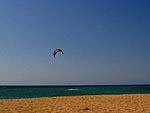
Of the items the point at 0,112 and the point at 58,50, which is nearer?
the point at 0,112

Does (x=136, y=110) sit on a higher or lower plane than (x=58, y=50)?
lower

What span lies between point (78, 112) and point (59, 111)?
3.24 feet

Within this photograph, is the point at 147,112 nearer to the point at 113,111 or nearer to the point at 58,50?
the point at 113,111

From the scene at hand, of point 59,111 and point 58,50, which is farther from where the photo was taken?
point 58,50

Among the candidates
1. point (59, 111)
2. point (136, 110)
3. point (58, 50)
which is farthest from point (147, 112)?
point (58, 50)

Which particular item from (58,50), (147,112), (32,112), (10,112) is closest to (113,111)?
(147,112)

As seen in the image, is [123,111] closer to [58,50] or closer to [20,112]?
[20,112]

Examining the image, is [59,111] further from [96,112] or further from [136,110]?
[136,110]

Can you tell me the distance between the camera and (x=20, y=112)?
533 inches

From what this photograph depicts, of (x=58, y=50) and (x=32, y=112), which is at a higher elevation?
(x=58, y=50)

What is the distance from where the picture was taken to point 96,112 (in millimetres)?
13344

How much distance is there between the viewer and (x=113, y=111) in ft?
44.4

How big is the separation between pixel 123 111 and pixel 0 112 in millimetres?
5817

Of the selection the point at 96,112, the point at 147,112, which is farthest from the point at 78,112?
the point at 147,112
